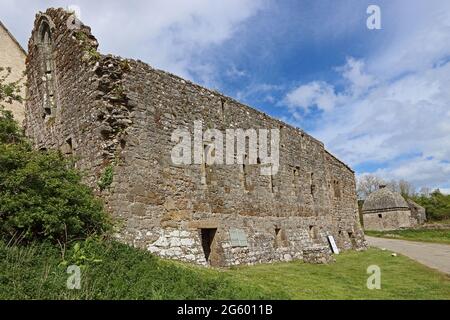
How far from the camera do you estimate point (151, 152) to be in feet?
38.8

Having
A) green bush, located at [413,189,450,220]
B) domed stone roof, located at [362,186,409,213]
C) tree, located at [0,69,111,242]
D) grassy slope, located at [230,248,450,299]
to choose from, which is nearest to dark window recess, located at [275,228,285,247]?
grassy slope, located at [230,248,450,299]

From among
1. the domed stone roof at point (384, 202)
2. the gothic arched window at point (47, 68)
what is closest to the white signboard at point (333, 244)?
the gothic arched window at point (47, 68)

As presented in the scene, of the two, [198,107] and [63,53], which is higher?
[63,53]

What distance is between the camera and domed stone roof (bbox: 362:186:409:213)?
49.4 m

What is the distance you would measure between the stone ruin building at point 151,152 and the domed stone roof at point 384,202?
34861 mm

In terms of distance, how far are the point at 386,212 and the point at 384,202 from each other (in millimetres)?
1305

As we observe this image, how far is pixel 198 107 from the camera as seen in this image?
1405 centimetres

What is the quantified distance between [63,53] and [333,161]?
17.7 meters

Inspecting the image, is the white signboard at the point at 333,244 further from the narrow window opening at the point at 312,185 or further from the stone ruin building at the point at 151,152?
the stone ruin building at the point at 151,152

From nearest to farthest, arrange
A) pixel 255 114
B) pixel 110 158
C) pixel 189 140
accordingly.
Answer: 1. pixel 110 158
2. pixel 189 140
3. pixel 255 114

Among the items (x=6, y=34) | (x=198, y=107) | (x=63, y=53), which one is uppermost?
(x=6, y=34)

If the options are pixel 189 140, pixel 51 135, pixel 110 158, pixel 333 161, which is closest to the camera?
pixel 110 158

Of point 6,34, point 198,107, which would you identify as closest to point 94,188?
point 198,107
